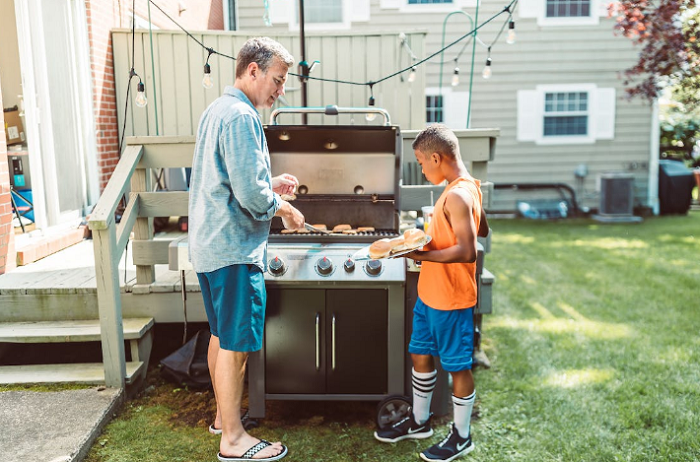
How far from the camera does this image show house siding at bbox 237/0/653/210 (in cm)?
1058

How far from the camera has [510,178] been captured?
36.8 feet

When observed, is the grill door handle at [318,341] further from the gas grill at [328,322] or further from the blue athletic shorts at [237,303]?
the blue athletic shorts at [237,303]

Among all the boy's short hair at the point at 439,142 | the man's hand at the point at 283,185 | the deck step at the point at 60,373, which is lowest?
the deck step at the point at 60,373

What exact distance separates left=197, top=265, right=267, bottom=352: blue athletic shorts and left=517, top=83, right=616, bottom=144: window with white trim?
31.3 ft

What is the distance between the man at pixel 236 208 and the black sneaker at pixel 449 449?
85 cm

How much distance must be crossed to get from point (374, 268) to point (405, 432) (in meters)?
0.81

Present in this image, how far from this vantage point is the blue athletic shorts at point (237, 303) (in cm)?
247

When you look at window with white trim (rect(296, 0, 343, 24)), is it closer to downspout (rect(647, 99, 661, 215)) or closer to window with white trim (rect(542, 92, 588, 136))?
window with white trim (rect(542, 92, 588, 136))

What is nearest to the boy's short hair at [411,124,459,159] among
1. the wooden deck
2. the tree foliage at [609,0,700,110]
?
the wooden deck

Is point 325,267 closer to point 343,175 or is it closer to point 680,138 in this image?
point 343,175

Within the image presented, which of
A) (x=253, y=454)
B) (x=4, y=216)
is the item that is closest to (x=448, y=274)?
(x=253, y=454)

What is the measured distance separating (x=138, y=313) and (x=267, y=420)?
3.70ft

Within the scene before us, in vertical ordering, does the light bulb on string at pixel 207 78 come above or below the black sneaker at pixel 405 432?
above

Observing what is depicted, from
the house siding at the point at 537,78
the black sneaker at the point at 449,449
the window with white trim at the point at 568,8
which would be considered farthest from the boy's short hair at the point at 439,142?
the window with white trim at the point at 568,8
